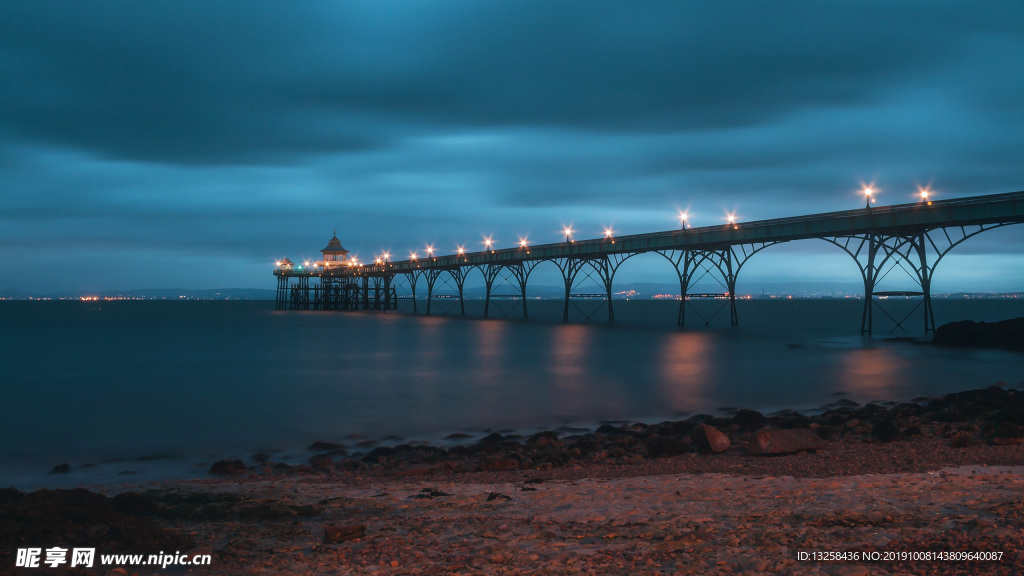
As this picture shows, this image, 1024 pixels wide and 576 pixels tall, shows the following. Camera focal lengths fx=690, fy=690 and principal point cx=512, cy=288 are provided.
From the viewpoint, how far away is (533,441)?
1397 cm

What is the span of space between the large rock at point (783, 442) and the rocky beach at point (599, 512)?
0.10ft

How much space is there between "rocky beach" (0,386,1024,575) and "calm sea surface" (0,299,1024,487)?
4.21 meters

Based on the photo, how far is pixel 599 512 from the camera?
747cm

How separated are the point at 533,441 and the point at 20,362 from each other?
3330 centimetres

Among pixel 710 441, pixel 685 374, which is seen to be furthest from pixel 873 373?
pixel 710 441

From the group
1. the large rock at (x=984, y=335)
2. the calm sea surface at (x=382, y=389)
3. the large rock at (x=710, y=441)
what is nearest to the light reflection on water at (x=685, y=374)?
the calm sea surface at (x=382, y=389)

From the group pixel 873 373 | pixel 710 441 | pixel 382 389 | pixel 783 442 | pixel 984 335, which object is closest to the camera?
pixel 783 442

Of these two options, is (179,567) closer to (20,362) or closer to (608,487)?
(608,487)

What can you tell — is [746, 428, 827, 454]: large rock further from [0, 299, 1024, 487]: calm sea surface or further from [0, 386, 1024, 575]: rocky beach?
[0, 299, 1024, 487]: calm sea surface

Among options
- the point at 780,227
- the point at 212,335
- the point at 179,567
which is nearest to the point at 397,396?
the point at 179,567

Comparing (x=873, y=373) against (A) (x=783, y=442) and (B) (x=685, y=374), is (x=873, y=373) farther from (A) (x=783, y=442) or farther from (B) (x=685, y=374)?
(A) (x=783, y=442)

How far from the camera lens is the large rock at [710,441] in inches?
469

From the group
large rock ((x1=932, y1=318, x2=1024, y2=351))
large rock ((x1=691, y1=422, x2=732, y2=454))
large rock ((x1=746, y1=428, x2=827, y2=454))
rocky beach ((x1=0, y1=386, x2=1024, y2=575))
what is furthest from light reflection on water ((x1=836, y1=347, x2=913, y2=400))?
large rock ((x1=691, y1=422, x2=732, y2=454))

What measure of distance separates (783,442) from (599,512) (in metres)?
5.03
